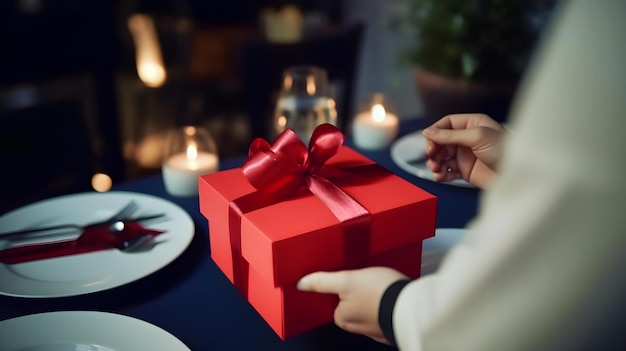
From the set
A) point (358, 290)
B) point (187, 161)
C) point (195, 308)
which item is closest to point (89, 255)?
point (195, 308)

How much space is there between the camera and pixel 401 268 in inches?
26.7

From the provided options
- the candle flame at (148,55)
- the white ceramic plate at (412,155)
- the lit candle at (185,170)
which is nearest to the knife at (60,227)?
the lit candle at (185,170)

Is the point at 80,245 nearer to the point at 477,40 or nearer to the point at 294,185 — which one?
the point at 294,185

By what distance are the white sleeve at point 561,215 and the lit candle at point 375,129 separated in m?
0.73

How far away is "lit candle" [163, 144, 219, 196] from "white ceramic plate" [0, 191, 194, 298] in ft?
0.19

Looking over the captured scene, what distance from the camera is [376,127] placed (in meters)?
1.16

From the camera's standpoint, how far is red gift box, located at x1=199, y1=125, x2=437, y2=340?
22.8 inches

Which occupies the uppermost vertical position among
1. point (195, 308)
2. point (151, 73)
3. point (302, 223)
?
point (302, 223)

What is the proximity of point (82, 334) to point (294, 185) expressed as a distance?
0.27m

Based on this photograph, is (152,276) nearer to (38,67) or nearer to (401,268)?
(401,268)

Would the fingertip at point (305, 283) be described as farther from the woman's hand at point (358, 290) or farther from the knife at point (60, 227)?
the knife at point (60, 227)

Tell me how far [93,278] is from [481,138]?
1.75 ft

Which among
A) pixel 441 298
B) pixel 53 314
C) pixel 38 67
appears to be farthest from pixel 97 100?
pixel 441 298

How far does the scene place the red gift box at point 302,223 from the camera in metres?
0.58
